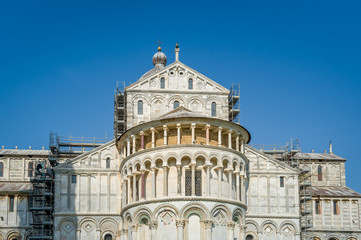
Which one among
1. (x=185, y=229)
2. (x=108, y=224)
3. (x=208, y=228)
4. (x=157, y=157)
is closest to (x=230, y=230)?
(x=208, y=228)

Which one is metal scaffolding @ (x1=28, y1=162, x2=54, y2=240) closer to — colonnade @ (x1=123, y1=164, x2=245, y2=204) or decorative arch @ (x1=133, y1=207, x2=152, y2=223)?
colonnade @ (x1=123, y1=164, x2=245, y2=204)

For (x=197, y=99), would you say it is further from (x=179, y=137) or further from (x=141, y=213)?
(x=141, y=213)

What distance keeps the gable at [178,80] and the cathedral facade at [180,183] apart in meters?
0.09

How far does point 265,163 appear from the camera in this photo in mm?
56344

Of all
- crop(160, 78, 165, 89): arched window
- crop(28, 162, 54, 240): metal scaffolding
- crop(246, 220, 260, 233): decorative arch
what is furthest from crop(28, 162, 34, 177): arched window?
crop(246, 220, 260, 233): decorative arch

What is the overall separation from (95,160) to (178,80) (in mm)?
10491

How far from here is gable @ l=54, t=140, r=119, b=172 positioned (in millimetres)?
54062

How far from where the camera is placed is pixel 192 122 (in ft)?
157

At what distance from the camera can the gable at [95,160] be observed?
54.1 meters

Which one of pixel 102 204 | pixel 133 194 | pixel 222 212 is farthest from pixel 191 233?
pixel 102 204

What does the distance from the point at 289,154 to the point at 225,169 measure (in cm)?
1469

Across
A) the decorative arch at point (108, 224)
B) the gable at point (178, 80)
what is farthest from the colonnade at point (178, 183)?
the gable at point (178, 80)

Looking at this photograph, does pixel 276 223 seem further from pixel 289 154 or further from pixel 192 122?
pixel 192 122

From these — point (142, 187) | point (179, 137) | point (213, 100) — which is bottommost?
point (142, 187)
